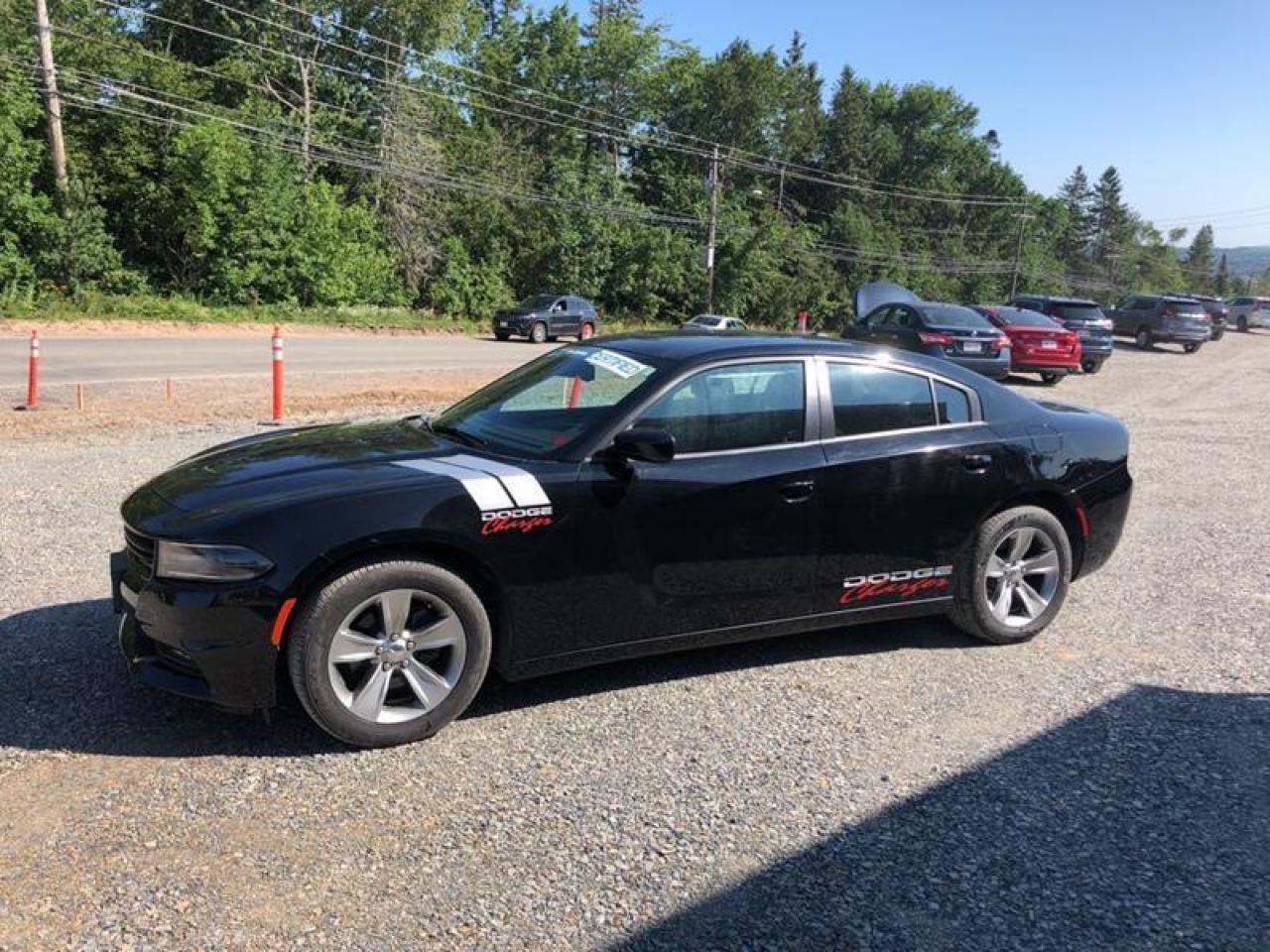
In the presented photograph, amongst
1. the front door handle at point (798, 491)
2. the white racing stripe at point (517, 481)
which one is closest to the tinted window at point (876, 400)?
the front door handle at point (798, 491)

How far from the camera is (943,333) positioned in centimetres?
1656

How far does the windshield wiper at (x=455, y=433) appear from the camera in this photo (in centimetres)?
425

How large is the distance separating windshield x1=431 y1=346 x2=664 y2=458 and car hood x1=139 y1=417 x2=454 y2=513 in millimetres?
231

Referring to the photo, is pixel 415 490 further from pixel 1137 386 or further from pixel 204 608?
pixel 1137 386

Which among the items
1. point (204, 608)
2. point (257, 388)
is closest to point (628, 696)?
point (204, 608)

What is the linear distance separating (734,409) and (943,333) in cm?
1340

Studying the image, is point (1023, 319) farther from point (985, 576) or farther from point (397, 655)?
point (397, 655)

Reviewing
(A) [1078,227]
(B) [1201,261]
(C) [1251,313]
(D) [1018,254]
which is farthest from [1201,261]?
(C) [1251,313]

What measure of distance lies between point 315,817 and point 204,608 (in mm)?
835

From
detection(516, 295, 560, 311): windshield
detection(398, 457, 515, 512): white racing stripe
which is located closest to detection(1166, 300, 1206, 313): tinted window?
detection(516, 295, 560, 311): windshield

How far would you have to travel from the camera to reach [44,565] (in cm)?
552

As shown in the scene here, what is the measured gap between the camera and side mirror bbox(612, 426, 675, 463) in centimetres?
384

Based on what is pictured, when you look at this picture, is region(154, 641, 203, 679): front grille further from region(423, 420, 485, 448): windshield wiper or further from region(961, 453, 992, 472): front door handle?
region(961, 453, 992, 472): front door handle

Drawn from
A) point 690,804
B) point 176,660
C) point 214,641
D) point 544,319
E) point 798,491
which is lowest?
point 690,804
